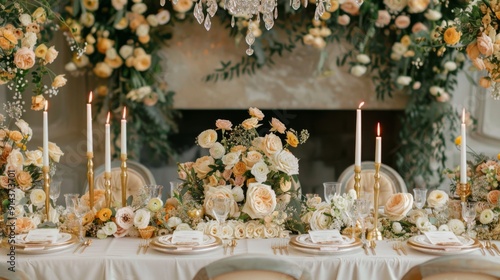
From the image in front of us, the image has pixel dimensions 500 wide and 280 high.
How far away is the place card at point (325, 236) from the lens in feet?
10.0

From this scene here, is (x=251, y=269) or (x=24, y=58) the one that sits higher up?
(x=24, y=58)

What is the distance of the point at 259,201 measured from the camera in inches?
125

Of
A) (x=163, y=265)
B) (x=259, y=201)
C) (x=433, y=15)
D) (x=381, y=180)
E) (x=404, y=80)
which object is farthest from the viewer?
(x=404, y=80)

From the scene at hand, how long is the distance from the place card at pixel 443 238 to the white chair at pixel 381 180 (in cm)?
134

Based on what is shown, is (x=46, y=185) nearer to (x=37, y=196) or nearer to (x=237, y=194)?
(x=37, y=196)

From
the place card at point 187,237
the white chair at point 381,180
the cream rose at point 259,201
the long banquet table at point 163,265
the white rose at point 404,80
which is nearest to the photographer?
the long banquet table at point 163,265

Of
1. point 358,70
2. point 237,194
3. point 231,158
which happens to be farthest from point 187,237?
point 358,70

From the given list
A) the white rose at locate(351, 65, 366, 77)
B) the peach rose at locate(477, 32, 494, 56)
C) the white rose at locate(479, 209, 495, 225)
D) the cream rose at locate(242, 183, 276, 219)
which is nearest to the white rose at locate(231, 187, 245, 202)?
the cream rose at locate(242, 183, 276, 219)

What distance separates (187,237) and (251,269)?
0.71m

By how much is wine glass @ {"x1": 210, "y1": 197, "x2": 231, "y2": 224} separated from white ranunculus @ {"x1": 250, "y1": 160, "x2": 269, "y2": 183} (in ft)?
0.83

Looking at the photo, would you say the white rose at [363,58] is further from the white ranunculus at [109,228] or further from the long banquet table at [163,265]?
the white ranunculus at [109,228]

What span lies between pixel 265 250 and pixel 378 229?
1.93 ft

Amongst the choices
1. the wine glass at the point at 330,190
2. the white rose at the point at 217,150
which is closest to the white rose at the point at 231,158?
the white rose at the point at 217,150

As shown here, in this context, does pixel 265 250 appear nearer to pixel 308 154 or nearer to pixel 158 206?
pixel 158 206
